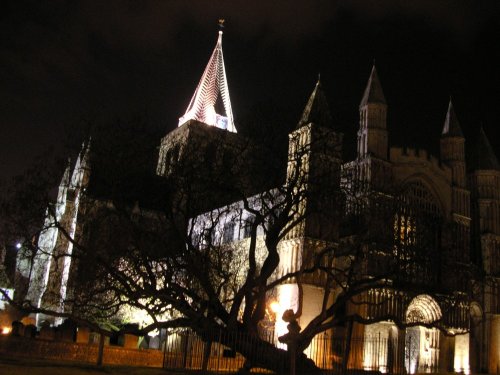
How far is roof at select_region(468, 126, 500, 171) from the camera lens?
165 feet

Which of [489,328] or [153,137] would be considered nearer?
[153,137]

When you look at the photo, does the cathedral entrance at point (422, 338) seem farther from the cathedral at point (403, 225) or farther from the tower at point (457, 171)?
the tower at point (457, 171)

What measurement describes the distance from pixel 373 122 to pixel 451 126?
1030cm

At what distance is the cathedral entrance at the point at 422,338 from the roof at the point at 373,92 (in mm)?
14517

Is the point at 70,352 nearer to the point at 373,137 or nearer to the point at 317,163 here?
the point at 317,163

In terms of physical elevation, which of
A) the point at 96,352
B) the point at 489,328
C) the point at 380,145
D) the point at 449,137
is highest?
the point at 449,137

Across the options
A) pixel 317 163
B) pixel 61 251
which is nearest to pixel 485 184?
pixel 317 163

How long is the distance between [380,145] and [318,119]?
16.2 metres

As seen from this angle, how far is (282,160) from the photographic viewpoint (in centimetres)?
2173

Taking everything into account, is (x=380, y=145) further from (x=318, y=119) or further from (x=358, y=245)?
(x=358, y=245)

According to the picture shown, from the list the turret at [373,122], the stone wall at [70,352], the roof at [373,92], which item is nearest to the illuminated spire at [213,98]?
the roof at [373,92]

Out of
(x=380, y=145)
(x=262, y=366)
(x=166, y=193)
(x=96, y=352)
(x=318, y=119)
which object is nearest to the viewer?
(x=262, y=366)

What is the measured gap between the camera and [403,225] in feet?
107

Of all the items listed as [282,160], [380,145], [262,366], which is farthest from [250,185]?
[380,145]
